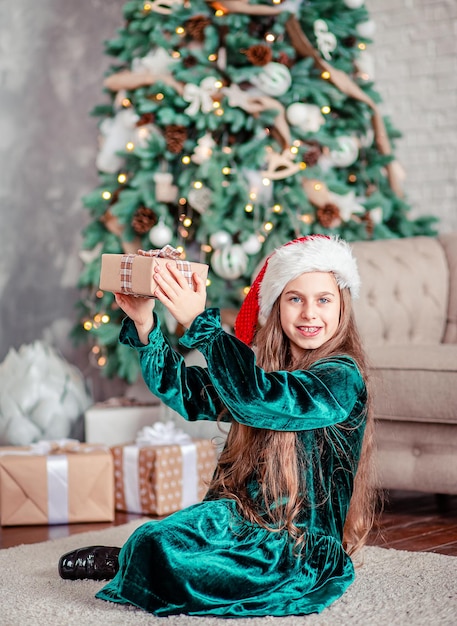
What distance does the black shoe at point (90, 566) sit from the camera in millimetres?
1915

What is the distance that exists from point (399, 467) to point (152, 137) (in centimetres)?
152

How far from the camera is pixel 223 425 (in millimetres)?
3020

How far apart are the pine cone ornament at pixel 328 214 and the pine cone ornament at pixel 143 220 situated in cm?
Result: 63

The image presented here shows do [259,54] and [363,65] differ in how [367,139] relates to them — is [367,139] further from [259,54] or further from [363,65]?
[259,54]

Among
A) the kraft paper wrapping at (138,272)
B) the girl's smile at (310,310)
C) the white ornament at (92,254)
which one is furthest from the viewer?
the white ornament at (92,254)

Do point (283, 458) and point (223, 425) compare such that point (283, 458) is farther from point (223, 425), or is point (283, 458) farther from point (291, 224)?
point (291, 224)

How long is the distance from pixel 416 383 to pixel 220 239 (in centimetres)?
101

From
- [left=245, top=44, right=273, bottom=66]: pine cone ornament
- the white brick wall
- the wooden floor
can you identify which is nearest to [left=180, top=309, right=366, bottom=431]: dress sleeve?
the wooden floor

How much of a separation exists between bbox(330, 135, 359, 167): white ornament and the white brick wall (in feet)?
1.66

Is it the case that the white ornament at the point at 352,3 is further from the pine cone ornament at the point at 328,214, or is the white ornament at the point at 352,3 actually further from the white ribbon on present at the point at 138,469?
the white ribbon on present at the point at 138,469

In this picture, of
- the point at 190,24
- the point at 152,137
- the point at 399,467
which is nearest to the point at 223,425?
the point at 399,467

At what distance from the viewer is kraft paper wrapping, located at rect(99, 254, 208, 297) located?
159cm

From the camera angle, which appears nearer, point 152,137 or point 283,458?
point 283,458

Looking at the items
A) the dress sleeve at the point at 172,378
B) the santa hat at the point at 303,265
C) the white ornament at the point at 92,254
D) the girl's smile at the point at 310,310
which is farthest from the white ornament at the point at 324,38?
the dress sleeve at the point at 172,378
